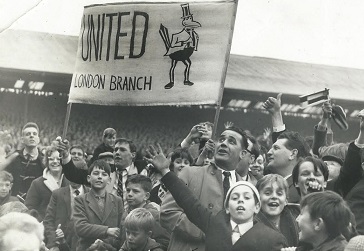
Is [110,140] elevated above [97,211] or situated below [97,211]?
above

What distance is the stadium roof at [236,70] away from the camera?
15.9 feet

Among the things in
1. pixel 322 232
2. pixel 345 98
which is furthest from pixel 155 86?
pixel 322 232

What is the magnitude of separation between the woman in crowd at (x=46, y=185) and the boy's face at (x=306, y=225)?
1490mm

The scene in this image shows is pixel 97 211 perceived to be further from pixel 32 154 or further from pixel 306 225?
pixel 306 225

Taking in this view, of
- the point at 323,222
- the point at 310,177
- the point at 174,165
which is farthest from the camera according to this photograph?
the point at 174,165

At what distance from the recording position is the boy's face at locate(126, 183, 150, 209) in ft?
15.9

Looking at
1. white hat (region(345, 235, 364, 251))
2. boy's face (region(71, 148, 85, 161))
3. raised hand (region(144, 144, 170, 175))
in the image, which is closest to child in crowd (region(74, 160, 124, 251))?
boy's face (region(71, 148, 85, 161))

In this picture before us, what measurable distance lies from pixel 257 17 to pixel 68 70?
120 centimetres

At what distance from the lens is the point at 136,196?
4852 millimetres

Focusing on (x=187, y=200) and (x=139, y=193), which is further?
(x=139, y=193)

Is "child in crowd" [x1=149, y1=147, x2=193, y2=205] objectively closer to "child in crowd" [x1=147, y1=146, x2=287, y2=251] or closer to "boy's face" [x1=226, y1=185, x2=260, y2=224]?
"child in crowd" [x1=147, y1=146, x2=287, y2=251]

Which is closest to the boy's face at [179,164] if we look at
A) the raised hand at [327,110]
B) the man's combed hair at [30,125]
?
the raised hand at [327,110]

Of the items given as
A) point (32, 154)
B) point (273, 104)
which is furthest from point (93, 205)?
point (273, 104)

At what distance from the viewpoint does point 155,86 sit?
16.5 feet
